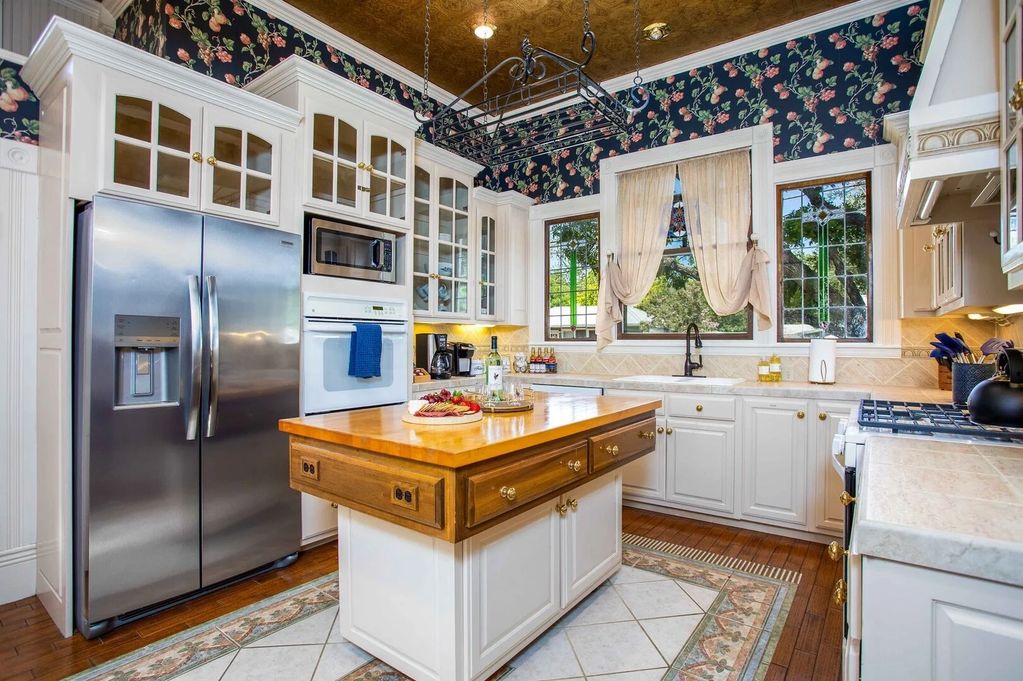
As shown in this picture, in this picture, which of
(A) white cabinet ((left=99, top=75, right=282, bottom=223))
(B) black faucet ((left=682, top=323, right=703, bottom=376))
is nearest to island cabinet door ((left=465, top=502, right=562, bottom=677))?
(A) white cabinet ((left=99, top=75, right=282, bottom=223))

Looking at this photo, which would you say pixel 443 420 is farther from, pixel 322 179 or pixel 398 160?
pixel 398 160

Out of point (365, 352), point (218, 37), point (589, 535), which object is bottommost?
point (589, 535)

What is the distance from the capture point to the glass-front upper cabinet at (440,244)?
3.80 m

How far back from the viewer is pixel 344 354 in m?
3.03

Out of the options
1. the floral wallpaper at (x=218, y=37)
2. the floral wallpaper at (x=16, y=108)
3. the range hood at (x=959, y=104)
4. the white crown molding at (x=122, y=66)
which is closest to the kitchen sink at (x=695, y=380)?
the range hood at (x=959, y=104)

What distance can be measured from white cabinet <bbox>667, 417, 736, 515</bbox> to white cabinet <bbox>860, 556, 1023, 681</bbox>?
2.60 metres

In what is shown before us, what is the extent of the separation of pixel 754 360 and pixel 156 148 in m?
3.74

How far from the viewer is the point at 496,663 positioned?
5.72 feet

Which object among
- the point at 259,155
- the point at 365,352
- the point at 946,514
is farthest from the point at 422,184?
the point at 946,514

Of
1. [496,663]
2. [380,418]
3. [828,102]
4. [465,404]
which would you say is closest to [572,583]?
[496,663]

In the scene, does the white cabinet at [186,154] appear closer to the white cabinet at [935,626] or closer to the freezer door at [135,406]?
the freezer door at [135,406]

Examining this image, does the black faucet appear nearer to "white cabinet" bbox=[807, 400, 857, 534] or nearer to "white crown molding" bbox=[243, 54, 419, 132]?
"white cabinet" bbox=[807, 400, 857, 534]

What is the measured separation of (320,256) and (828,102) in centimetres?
340

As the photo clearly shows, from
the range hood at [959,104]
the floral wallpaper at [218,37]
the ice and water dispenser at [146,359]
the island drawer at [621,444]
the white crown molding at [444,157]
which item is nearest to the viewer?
the range hood at [959,104]
